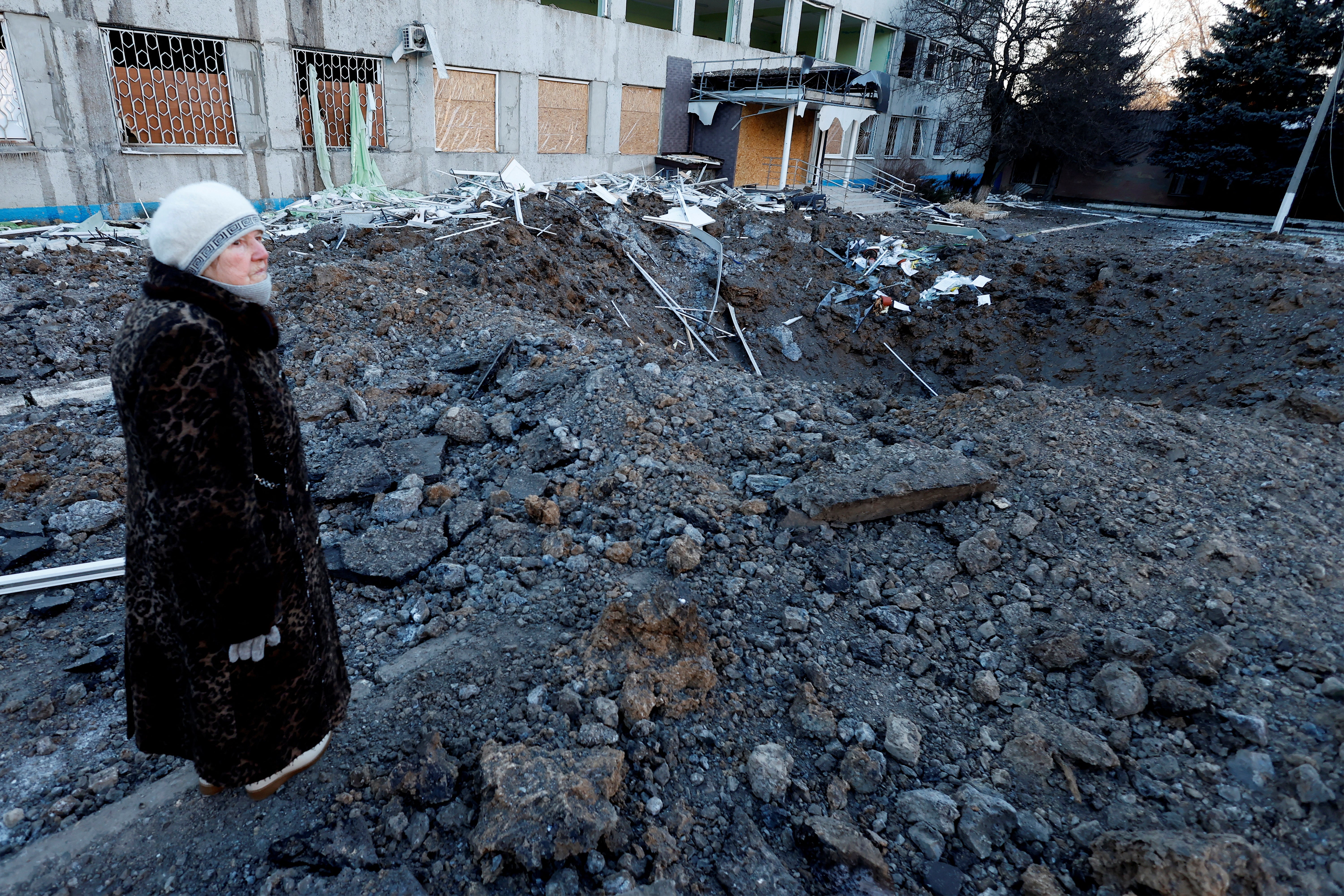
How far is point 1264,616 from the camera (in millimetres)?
2818

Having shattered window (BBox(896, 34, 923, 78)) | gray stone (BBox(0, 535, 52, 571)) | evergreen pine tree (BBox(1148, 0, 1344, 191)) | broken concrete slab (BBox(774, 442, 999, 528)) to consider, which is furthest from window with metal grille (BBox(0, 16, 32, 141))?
evergreen pine tree (BBox(1148, 0, 1344, 191))

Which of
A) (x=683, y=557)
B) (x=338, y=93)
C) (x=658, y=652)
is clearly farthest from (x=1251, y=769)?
(x=338, y=93)

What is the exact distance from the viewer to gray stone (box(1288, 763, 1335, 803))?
6.75 feet

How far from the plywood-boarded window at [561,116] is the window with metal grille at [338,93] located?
3.66m

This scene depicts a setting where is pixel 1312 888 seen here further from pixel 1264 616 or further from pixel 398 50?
pixel 398 50

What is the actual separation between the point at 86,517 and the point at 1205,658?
5061mm

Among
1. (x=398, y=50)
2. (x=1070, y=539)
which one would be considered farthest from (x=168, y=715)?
(x=398, y=50)

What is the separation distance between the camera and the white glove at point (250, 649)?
179 centimetres

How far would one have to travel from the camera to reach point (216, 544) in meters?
1.63

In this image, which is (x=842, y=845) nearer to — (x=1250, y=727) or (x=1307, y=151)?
(x=1250, y=727)

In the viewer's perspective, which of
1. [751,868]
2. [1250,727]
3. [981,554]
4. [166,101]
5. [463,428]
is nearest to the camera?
[751,868]

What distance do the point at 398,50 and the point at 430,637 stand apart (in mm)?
13625

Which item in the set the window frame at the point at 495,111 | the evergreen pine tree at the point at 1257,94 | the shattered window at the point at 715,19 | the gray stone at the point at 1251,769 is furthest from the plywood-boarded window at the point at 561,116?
the evergreen pine tree at the point at 1257,94

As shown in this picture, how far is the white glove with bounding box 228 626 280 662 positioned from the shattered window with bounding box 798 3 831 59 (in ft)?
78.6
